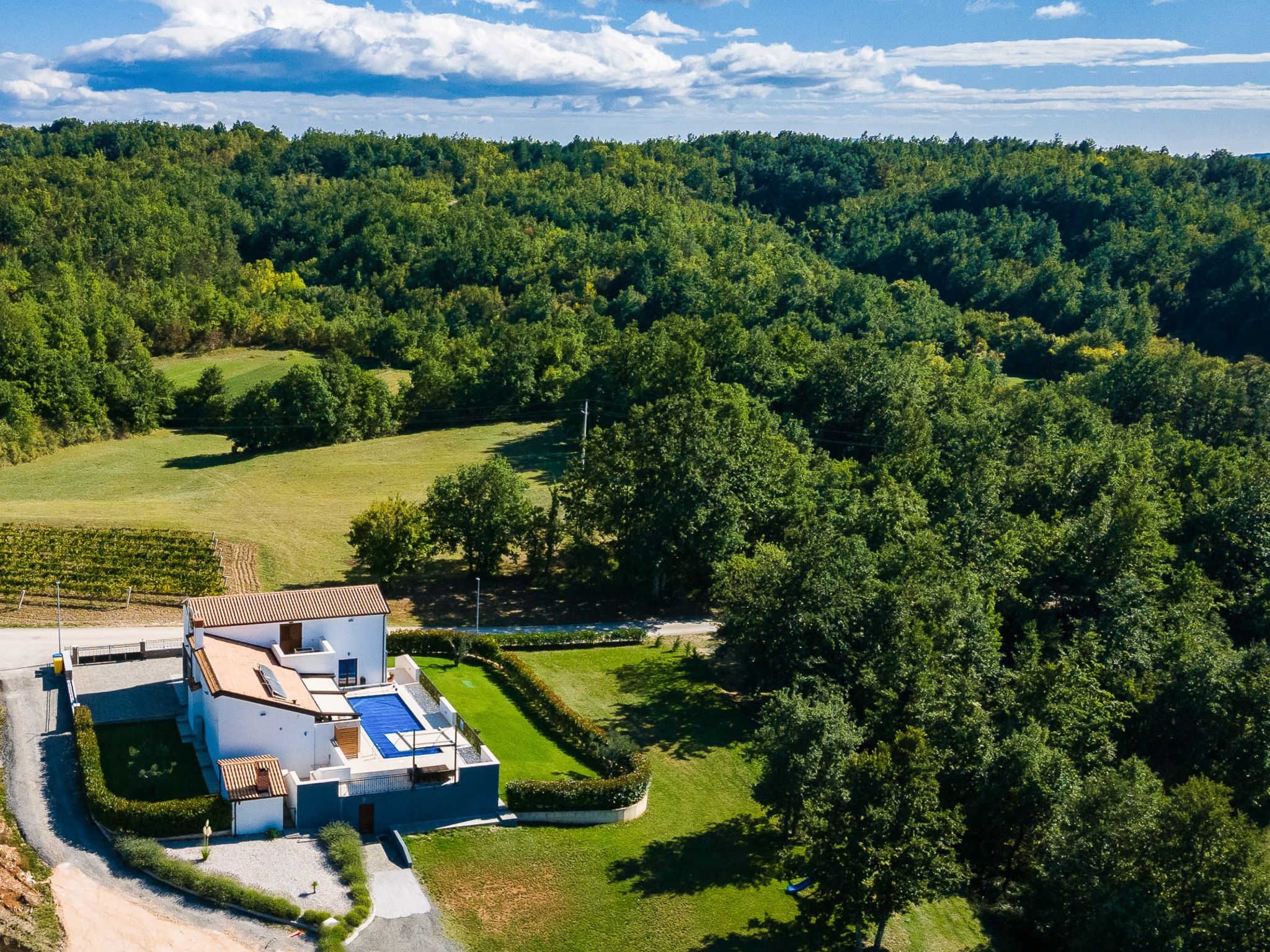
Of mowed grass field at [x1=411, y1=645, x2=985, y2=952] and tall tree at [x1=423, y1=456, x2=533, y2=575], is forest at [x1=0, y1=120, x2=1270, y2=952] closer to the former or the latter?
tall tree at [x1=423, y1=456, x2=533, y2=575]

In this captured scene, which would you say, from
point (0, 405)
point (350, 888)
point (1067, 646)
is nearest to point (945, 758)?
point (1067, 646)

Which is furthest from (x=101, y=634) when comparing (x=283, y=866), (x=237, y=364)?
(x=237, y=364)

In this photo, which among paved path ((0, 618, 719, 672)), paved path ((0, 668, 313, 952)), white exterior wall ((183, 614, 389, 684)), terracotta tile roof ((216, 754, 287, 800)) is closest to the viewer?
paved path ((0, 668, 313, 952))

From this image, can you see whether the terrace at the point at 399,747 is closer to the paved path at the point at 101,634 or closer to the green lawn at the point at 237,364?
the paved path at the point at 101,634

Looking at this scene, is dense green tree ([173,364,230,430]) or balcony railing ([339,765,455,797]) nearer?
balcony railing ([339,765,455,797])

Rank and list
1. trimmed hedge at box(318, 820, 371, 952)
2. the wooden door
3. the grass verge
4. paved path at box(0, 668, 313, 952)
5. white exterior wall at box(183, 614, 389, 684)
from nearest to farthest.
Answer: the grass verge < trimmed hedge at box(318, 820, 371, 952) < paved path at box(0, 668, 313, 952) < white exterior wall at box(183, 614, 389, 684) < the wooden door

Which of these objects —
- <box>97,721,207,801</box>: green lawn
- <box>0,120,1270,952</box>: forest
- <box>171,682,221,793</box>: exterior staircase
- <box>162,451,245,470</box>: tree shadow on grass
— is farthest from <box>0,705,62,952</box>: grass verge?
<box>162,451,245,470</box>: tree shadow on grass

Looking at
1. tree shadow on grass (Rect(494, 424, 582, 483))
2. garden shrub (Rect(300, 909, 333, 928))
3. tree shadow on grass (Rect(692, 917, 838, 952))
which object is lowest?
tree shadow on grass (Rect(692, 917, 838, 952))
